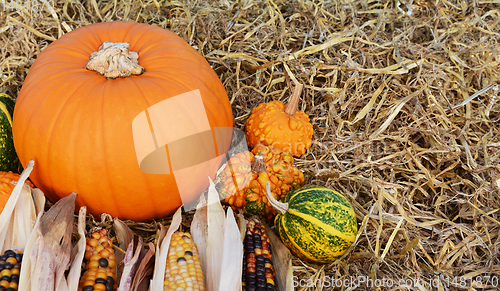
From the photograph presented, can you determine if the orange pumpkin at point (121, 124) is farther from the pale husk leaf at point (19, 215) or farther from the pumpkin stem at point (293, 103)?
the pumpkin stem at point (293, 103)

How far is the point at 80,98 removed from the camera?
6.91 feet

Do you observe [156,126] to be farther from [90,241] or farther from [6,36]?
[6,36]

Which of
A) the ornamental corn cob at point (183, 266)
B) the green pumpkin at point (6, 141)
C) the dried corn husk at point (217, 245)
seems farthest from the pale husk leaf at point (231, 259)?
the green pumpkin at point (6, 141)

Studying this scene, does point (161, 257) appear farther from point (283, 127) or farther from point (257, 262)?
point (283, 127)

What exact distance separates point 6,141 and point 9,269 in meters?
1.12

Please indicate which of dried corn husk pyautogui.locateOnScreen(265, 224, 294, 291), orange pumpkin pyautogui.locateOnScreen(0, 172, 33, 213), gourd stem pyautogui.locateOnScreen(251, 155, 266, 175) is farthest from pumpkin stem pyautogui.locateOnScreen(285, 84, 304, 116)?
orange pumpkin pyautogui.locateOnScreen(0, 172, 33, 213)

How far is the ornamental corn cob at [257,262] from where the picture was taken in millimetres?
1996

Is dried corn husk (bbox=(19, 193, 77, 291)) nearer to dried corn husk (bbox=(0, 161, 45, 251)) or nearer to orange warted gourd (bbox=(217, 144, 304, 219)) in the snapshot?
dried corn husk (bbox=(0, 161, 45, 251))

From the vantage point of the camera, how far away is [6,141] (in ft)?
8.52

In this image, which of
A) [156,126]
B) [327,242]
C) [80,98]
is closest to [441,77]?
[327,242]

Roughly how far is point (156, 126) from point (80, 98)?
1.58 feet

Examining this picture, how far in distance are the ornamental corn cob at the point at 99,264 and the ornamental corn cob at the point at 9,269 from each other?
1.08 feet

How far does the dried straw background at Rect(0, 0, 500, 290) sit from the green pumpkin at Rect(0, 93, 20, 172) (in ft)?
1.72

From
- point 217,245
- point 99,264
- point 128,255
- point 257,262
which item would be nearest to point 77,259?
point 99,264
